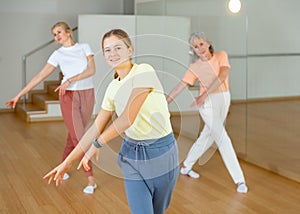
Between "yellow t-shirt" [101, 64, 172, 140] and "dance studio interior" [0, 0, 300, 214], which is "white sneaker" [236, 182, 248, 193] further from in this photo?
"yellow t-shirt" [101, 64, 172, 140]

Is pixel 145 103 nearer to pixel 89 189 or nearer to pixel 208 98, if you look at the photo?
pixel 208 98

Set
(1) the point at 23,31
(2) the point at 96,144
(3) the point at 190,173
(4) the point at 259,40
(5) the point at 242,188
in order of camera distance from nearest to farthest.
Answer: (2) the point at 96,144, (5) the point at 242,188, (3) the point at 190,173, (4) the point at 259,40, (1) the point at 23,31

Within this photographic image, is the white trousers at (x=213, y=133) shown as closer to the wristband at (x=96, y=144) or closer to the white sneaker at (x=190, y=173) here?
the white sneaker at (x=190, y=173)

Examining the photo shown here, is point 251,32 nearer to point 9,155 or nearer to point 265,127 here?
point 265,127

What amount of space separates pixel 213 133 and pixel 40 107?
583 cm

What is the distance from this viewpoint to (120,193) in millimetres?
4508

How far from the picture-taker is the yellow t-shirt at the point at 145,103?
2.18 m

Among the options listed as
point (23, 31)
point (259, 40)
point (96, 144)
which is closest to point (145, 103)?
point (96, 144)

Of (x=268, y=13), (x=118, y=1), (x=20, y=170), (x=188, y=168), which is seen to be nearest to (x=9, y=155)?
(x=20, y=170)

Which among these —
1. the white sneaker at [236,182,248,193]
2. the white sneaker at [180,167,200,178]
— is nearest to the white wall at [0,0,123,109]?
the white sneaker at [180,167,200,178]

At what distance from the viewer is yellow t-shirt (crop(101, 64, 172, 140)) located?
2.18 m

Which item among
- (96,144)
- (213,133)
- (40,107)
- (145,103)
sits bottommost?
(40,107)

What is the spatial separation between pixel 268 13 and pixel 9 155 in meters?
3.15

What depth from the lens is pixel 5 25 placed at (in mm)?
9562
